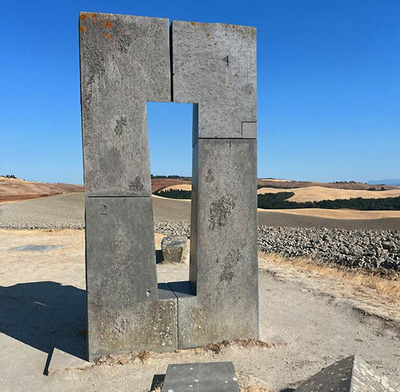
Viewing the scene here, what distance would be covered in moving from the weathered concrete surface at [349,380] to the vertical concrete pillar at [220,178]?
1.92 m

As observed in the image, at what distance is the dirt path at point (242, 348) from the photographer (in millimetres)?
4660

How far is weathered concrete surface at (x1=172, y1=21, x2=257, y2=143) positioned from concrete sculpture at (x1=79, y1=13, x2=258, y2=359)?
14 millimetres

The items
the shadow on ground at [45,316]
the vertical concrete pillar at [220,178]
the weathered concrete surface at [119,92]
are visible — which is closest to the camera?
the weathered concrete surface at [119,92]

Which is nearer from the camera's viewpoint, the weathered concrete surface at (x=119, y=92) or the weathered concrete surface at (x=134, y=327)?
the weathered concrete surface at (x=119, y=92)

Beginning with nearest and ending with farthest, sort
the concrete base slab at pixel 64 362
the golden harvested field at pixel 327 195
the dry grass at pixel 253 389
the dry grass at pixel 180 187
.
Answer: the dry grass at pixel 253 389, the concrete base slab at pixel 64 362, the golden harvested field at pixel 327 195, the dry grass at pixel 180 187

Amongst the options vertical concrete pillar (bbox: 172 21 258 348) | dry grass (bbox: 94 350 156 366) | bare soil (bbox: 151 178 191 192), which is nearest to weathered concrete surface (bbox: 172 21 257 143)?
vertical concrete pillar (bbox: 172 21 258 348)

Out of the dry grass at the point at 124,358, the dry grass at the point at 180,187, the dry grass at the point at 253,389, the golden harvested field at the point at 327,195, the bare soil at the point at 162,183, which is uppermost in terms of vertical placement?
the bare soil at the point at 162,183

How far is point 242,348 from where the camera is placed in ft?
17.6

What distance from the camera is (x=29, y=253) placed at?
13.2 metres

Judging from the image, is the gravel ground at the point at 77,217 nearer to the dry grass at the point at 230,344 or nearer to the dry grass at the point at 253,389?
the dry grass at the point at 230,344

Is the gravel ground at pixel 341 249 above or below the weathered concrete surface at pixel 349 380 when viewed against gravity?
below

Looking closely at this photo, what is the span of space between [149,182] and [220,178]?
1.03 meters

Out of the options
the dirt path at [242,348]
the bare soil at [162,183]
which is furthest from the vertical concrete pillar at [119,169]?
the bare soil at [162,183]

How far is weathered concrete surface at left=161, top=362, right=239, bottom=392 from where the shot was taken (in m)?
3.70
